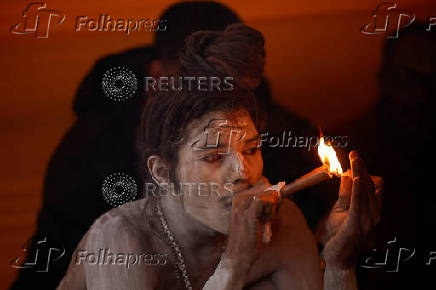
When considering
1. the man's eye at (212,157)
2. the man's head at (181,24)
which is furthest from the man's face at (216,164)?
the man's head at (181,24)

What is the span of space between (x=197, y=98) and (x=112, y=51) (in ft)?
1.15

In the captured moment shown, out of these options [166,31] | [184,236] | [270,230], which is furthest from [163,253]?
[166,31]

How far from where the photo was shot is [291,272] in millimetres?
2008

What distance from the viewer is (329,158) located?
1.87 metres

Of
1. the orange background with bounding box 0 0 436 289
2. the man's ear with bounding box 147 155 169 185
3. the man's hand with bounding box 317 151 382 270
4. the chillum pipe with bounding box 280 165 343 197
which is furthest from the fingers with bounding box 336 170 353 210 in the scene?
the man's ear with bounding box 147 155 169 185

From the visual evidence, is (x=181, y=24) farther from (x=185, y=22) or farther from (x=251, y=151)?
(x=251, y=151)

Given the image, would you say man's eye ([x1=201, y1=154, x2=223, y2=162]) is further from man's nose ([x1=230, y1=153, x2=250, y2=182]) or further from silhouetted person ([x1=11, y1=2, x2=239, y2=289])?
silhouetted person ([x1=11, y1=2, x2=239, y2=289])

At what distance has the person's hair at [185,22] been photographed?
2.03 metres

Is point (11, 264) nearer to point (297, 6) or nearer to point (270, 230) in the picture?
point (270, 230)

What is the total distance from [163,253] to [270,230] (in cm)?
33

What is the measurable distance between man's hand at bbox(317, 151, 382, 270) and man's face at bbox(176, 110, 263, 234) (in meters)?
0.26

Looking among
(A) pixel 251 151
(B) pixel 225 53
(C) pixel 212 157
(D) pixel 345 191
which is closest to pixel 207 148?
(C) pixel 212 157

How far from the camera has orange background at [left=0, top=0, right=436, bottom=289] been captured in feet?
6.80

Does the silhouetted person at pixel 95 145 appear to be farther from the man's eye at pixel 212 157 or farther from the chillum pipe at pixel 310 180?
the chillum pipe at pixel 310 180
